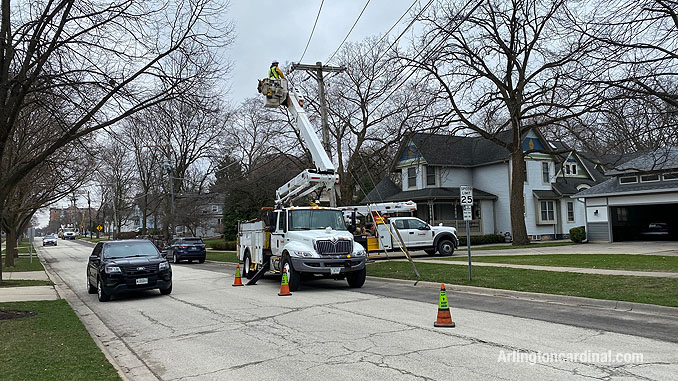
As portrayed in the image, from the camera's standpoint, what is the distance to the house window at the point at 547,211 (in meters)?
39.9

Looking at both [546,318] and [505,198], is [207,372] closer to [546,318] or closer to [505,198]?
[546,318]

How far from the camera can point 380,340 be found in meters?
8.05

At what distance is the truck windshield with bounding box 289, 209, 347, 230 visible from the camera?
15777 millimetres

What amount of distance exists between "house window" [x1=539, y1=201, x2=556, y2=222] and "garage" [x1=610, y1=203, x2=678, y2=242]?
620 cm

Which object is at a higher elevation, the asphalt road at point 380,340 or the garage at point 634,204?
the garage at point 634,204

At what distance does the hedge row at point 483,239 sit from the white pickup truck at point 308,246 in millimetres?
21774

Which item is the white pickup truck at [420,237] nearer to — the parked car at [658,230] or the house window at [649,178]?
the house window at [649,178]

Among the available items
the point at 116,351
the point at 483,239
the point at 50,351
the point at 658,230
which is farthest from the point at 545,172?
the point at 50,351

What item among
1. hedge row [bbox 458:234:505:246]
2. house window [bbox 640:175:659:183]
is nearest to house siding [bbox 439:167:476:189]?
hedge row [bbox 458:234:505:246]

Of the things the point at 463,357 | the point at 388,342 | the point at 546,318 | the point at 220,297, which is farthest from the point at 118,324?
the point at 546,318

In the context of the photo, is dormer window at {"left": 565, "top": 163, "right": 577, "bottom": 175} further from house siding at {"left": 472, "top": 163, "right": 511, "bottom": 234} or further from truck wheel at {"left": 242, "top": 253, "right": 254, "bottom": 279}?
truck wheel at {"left": 242, "top": 253, "right": 254, "bottom": 279}

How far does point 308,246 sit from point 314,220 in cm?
140

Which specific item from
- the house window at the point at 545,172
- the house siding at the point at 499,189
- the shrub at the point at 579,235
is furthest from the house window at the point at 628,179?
the house window at the point at 545,172

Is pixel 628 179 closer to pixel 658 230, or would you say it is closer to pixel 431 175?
pixel 658 230
